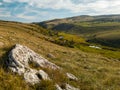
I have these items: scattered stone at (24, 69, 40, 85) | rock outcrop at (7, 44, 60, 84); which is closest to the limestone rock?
rock outcrop at (7, 44, 60, 84)

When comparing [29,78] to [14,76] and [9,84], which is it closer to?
[14,76]

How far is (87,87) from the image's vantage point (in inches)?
510

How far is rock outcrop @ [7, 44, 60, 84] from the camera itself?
1137 cm

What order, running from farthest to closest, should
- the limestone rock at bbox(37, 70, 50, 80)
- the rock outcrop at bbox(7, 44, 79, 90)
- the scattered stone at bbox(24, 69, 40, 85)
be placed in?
the limestone rock at bbox(37, 70, 50, 80) → the rock outcrop at bbox(7, 44, 79, 90) → the scattered stone at bbox(24, 69, 40, 85)

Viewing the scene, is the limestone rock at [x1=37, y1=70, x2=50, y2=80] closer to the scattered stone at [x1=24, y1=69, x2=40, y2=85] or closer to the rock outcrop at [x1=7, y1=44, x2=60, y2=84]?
the rock outcrop at [x1=7, y1=44, x2=60, y2=84]

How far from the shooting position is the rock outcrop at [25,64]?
1137 cm

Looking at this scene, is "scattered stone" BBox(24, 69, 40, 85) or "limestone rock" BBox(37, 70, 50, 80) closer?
"scattered stone" BBox(24, 69, 40, 85)

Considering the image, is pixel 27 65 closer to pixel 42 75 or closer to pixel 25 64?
pixel 25 64

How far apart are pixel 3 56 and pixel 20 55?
928mm

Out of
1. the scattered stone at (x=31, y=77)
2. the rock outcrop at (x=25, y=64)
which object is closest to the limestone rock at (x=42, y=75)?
the rock outcrop at (x=25, y=64)

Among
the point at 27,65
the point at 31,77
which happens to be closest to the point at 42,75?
the point at 31,77

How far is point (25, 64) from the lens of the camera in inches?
494

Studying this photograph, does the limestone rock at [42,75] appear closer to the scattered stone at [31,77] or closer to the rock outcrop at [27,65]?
the rock outcrop at [27,65]

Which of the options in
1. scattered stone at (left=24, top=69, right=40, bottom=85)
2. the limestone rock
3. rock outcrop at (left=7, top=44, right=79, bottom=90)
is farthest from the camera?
the limestone rock
